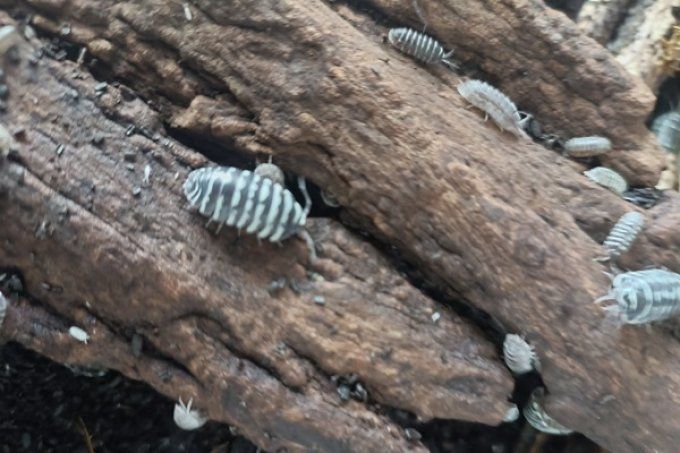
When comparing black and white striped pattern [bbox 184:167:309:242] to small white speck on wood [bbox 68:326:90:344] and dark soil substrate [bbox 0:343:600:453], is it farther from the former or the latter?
dark soil substrate [bbox 0:343:600:453]

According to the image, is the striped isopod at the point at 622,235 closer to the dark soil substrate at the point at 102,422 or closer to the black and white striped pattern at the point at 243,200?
the dark soil substrate at the point at 102,422

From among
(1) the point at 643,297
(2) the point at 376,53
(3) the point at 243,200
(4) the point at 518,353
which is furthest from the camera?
(2) the point at 376,53

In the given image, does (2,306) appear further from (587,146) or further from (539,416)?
(587,146)

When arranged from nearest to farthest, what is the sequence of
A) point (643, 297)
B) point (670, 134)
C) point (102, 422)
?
point (643, 297), point (102, 422), point (670, 134)

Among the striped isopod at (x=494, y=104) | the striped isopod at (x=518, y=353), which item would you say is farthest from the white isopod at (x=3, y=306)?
the striped isopod at (x=494, y=104)

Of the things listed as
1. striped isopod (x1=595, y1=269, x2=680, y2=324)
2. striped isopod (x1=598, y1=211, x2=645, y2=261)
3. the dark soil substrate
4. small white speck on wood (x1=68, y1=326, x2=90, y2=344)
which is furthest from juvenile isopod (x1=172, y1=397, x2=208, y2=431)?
striped isopod (x1=598, y1=211, x2=645, y2=261)

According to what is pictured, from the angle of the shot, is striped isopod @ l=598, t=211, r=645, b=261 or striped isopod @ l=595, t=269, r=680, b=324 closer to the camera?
striped isopod @ l=595, t=269, r=680, b=324

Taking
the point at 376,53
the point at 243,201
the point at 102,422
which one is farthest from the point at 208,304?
the point at 376,53
